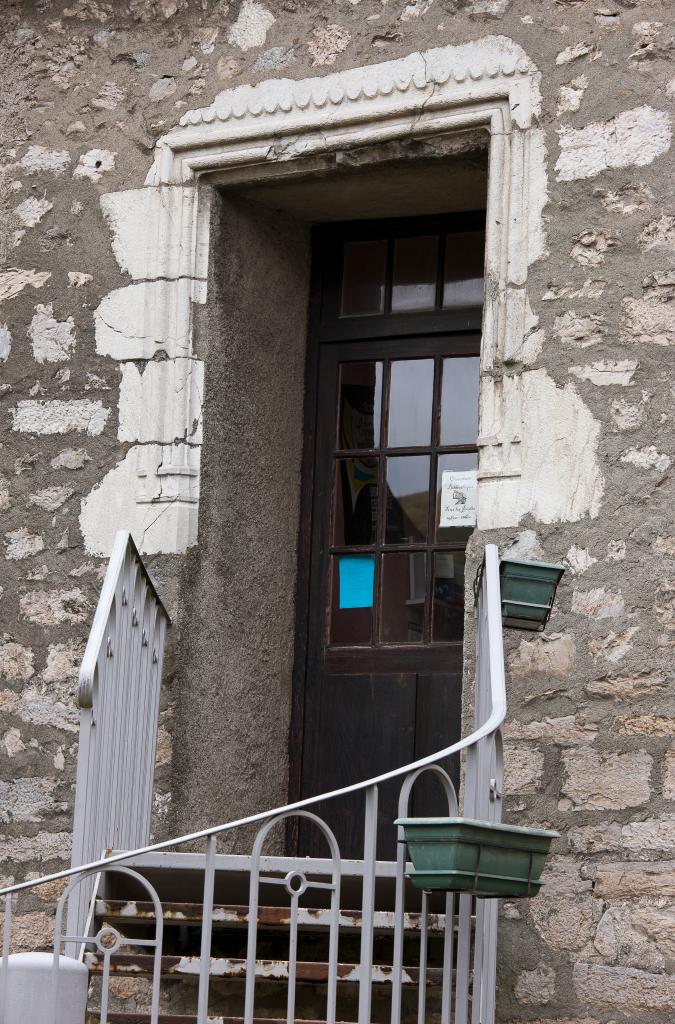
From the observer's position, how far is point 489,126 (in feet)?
16.2

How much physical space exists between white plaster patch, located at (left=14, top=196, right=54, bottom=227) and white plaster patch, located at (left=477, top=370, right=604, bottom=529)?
1.85m

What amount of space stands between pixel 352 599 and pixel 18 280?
1.60m

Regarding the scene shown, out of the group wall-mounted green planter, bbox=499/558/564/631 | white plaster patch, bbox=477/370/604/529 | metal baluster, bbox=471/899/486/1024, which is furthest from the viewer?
white plaster patch, bbox=477/370/604/529

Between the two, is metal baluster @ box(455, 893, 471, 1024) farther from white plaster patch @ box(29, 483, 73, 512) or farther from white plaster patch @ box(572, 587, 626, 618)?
white plaster patch @ box(29, 483, 73, 512)

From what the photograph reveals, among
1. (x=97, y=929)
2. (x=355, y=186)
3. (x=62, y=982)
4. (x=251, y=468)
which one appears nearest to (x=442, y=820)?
(x=62, y=982)

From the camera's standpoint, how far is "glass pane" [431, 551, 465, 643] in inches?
205

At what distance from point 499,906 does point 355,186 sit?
2.43 m

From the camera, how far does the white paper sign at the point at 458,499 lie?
17.2 feet

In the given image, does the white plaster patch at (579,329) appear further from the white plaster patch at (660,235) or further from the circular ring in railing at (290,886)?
the circular ring in railing at (290,886)

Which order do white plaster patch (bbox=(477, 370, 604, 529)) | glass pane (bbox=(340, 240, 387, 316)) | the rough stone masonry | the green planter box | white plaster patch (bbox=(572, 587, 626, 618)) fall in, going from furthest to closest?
glass pane (bbox=(340, 240, 387, 316)) < white plaster patch (bbox=(477, 370, 604, 529)) < white plaster patch (bbox=(572, 587, 626, 618)) < the rough stone masonry < the green planter box

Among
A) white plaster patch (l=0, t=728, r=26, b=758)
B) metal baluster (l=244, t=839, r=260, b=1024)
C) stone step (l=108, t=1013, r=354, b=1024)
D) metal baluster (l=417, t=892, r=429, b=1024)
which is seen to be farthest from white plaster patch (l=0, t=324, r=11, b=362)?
metal baluster (l=417, t=892, r=429, b=1024)

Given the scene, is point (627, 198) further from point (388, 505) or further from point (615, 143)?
point (388, 505)

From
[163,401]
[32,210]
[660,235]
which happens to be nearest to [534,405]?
[660,235]

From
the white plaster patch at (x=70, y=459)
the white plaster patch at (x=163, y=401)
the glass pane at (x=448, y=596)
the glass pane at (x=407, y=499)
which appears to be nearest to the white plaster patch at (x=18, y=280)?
the white plaster patch at (x=163, y=401)
